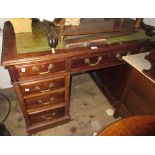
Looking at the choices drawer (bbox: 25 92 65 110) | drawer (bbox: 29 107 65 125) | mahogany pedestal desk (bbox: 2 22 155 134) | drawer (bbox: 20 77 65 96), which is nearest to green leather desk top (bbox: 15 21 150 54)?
mahogany pedestal desk (bbox: 2 22 155 134)

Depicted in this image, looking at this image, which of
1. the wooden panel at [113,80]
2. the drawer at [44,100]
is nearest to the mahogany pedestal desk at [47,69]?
the drawer at [44,100]

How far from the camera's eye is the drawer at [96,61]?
1.15 meters

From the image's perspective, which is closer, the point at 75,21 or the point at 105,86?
the point at 75,21

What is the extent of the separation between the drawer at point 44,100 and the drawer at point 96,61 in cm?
30

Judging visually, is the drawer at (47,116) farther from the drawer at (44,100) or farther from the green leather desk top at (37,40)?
the green leather desk top at (37,40)

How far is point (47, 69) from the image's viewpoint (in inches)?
42.4

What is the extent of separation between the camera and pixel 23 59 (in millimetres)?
940

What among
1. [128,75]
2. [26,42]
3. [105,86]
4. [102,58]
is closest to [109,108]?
[105,86]

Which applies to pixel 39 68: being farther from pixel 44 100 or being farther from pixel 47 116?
pixel 47 116

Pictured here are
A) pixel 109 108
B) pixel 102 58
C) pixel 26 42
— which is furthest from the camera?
pixel 109 108

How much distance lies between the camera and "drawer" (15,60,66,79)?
3.29 ft
